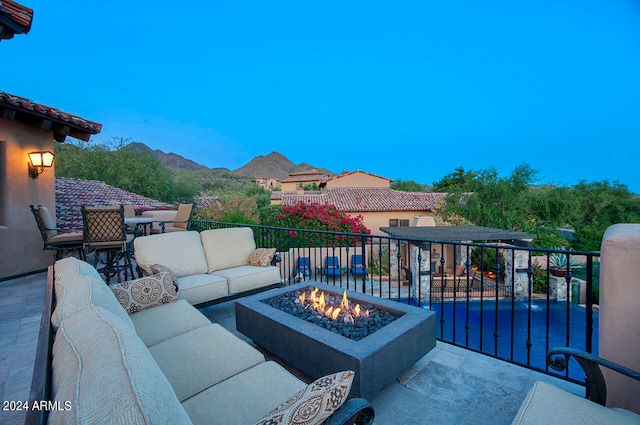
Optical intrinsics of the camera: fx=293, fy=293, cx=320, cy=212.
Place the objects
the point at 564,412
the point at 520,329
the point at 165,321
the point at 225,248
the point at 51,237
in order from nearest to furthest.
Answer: the point at 564,412, the point at 165,321, the point at 225,248, the point at 51,237, the point at 520,329

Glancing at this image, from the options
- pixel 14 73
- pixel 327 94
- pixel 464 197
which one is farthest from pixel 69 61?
pixel 327 94

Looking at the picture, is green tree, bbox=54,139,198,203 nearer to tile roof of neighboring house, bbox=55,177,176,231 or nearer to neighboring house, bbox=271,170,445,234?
tile roof of neighboring house, bbox=55,177,176,231

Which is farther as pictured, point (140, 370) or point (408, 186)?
point (408, 186)

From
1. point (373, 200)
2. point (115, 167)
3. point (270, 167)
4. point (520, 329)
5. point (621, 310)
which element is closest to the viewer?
point (621, 310)

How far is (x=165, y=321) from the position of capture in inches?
85.6

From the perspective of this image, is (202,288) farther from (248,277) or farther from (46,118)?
(46,118)

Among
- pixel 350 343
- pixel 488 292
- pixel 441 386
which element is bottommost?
pixel 488 292

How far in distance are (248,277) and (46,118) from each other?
4.55 metres

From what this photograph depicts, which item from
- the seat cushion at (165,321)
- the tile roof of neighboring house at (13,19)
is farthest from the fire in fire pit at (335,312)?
the tile roof of neighboring house at (13,19)

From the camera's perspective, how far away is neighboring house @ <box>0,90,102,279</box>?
4.62 meters

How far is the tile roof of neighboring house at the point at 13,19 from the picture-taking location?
298 centimetres

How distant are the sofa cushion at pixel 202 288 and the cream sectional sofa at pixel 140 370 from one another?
2.18ft

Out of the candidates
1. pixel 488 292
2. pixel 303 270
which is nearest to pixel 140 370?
pixel 303 270

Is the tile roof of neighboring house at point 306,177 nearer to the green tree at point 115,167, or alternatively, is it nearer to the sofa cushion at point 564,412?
the green tree at point 115,167
